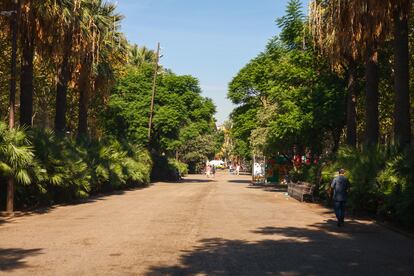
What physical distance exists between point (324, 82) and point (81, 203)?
15120 millimetres

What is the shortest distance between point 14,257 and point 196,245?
3.45 m

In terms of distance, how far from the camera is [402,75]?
1852 cm

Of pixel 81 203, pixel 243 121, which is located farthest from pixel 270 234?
pixel 243 121

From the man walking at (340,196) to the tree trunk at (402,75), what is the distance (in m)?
3.69

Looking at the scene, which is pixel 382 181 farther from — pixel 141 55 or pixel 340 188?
pixel 141 55

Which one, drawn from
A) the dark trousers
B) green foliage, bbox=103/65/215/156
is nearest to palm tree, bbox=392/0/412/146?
the dark trousers

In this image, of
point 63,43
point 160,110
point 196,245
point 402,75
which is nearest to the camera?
point 196,245

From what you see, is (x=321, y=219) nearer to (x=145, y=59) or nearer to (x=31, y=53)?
(x=31, y=53)

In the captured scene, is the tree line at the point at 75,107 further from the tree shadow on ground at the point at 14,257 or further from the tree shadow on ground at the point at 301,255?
the tree shadow on ground at the point at 301,255

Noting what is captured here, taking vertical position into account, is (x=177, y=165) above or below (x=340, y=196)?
above

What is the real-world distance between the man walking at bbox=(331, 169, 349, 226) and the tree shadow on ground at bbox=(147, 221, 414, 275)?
135 cm

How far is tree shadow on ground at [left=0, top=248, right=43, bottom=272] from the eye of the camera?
890 cm

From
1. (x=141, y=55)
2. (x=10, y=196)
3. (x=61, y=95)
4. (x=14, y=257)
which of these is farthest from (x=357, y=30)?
(x=141, y=55)

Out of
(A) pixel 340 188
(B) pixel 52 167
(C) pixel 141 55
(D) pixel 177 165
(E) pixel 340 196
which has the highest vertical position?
(C) pixel 141 55
